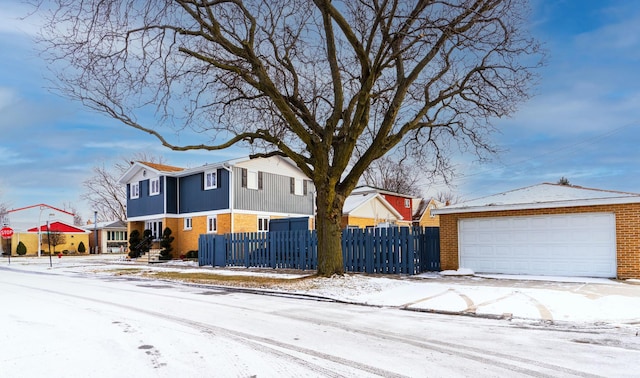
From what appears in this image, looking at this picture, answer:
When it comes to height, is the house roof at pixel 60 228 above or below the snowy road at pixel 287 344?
above

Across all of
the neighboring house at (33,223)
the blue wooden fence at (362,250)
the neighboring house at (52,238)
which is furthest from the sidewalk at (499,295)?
the neighboring house at (33,223)

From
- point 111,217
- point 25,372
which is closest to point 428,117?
point 25,372

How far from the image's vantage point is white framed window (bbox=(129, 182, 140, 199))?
35094mm

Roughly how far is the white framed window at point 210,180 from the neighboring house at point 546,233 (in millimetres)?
16568

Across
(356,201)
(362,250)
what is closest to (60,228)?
(356,201)

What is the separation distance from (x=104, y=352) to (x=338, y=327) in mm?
3525

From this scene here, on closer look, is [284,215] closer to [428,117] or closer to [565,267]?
[428,117]

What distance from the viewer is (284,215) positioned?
3244cm

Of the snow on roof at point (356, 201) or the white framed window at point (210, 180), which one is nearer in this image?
the white framed window at point (210, 180)

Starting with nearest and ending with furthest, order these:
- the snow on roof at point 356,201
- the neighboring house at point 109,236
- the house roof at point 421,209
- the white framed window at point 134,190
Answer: the white framed window at point 134,190
the snow on roof at point 356,201
the house roof at point 421,209
the neighboring house at point 109,236

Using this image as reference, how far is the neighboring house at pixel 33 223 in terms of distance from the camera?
5069 centimetres

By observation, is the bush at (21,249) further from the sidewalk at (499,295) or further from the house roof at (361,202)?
the sidewalk at (499,295)

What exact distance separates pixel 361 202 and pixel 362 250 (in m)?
19.0

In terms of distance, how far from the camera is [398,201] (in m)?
45.7
